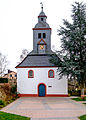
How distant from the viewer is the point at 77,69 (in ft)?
81.5

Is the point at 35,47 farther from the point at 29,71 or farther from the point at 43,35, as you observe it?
the point at 29,71

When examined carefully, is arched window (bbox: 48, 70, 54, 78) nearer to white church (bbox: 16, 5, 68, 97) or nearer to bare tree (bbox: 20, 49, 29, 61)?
white church (bbox: 16, 5, 68, 97)

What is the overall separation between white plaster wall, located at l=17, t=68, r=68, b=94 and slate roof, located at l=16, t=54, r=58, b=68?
2.74 ft

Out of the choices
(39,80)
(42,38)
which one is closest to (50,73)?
(39,80)

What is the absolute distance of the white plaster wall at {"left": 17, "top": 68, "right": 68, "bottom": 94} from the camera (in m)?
30.2

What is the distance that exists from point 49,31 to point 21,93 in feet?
38.9

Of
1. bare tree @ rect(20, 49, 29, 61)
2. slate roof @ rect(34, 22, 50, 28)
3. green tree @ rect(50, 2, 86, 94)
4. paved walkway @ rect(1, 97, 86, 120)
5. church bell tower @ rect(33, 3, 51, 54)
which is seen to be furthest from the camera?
bare tree @ rect(20, 49, 29, 61)

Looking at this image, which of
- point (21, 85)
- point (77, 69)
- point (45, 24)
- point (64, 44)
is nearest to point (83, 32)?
point (64, 44)

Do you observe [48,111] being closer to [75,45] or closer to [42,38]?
[75,45]

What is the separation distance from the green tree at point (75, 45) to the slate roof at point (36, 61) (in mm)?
5274

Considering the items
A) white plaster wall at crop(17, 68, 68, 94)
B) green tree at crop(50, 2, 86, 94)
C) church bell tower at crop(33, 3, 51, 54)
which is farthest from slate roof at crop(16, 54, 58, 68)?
green tree at crop(50, 2, 86, 94)

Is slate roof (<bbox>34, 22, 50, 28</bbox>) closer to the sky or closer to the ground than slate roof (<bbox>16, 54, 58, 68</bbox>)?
closer to the sky

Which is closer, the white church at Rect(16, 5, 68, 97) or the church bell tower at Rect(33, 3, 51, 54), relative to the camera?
the white church at Rect(16, 5, 68, 97)

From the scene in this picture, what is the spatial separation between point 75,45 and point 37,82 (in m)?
9.19
